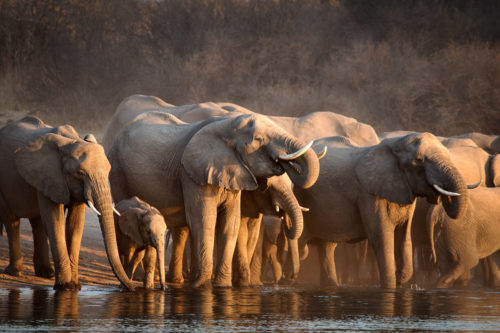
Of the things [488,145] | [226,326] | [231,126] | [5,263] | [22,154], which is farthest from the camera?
[488,145]

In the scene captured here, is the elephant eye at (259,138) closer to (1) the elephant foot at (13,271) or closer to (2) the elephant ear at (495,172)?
(1) the elephant foot at (13,271)

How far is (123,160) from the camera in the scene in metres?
13.1

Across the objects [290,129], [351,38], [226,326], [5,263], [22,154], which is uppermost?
[351,38]

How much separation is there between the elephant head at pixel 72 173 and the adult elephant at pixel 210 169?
4.75ft

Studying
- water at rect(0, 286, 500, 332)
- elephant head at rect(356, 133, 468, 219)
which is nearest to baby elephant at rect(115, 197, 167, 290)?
water at rect(0, 286, 500, 332)

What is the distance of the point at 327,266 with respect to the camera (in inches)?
575

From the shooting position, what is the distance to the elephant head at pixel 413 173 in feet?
41.1

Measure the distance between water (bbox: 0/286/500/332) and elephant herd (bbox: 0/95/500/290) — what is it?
671mm

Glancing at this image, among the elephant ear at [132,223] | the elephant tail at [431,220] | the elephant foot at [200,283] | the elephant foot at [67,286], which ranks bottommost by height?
the elephant foot at [67,286]

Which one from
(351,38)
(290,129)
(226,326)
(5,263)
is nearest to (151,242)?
(5,263)

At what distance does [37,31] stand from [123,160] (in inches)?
798

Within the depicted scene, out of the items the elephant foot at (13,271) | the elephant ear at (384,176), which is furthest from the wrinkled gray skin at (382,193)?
the elephant foot at (13,271)

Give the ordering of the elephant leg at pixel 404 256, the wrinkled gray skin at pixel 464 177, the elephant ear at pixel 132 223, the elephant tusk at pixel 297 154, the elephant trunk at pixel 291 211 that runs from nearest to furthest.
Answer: the elephant tusk at pixel 297 154
the elephant ear at pixel 132 223
the elephant trunk at pixel 291 211
the elephant leg at pixel 404 256
the wrinkled gray skin at pixel 464 177

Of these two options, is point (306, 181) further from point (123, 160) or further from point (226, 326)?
point (226, 326)
